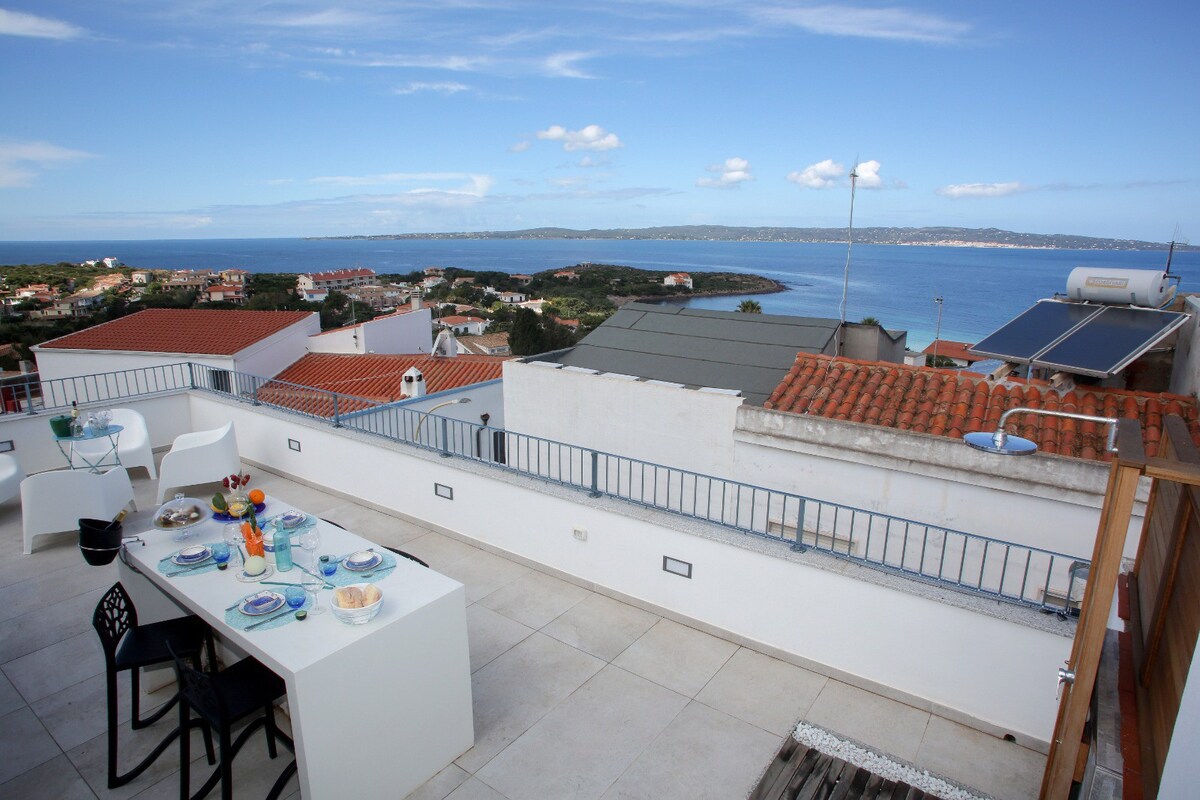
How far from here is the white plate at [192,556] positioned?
3.54 m

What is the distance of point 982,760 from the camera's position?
3551 mm

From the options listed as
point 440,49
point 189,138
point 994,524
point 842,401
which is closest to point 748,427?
point 842,401

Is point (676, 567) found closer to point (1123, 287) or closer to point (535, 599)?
point (535, 599)

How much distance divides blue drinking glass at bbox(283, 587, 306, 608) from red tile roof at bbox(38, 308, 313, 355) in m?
10.4

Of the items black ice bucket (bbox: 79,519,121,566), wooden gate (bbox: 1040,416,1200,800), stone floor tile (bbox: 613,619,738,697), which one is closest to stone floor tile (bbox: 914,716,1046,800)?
wooden gate (bbox: 1040,416,1200,800)

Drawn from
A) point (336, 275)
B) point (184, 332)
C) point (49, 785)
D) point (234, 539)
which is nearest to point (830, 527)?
point (234, 539)

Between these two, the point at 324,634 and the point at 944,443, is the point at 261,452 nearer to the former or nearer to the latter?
the point at 324,634

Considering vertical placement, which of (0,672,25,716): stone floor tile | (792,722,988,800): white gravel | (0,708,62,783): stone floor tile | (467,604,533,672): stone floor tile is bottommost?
(467,604,533,672): stone floor tile

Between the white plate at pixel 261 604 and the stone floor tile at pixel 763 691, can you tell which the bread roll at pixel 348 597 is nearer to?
the white plate at pixel 261 604

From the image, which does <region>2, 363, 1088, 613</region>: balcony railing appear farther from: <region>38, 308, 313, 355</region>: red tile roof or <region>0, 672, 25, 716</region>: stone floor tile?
<region>38, 308, 313, 355</region>: red tile roof

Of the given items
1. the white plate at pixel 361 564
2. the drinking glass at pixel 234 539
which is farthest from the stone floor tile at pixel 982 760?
the drinking glass at pixel 234 539

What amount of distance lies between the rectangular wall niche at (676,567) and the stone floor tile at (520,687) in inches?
33.6

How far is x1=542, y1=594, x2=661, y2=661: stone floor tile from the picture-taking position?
15.0ft

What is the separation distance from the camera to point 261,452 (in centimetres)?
797
